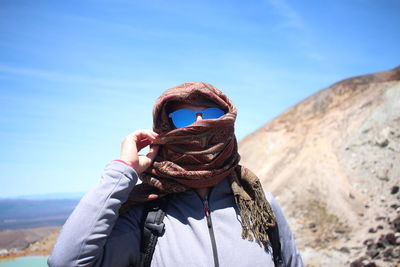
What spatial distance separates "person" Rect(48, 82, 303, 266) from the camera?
64.9 inches

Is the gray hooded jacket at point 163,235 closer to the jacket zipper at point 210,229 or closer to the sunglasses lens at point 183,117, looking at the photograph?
the jacket zipper at point 210,229

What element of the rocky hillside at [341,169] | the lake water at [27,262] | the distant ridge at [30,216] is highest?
the rocky hillside at [341,169]

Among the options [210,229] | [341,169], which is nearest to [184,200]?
[210,229]

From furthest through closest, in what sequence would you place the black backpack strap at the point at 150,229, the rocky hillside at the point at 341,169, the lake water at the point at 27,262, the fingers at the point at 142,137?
the lake water at the point at 27,262
the rocky hillside at the point at 341,169
the fingers at the point at 142,137
the black backpack strap at the point at 150,229

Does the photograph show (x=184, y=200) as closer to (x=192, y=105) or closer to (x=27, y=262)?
(x=192, y=105)

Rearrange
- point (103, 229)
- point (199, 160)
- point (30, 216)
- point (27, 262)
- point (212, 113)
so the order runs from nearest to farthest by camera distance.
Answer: point (103, 229) < point (199, 160) < point (212, 113) < point (27, 262) < point (30, 216)

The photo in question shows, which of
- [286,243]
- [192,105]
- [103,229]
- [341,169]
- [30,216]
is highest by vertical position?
[192,105]

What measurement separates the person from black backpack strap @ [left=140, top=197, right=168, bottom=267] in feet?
0.09

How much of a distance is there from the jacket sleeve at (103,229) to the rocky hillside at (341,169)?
809cm

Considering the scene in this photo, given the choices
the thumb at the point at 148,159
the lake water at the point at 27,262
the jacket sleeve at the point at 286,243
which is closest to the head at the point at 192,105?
the thumb at the point at 148,159

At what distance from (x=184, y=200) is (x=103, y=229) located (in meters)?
0.52

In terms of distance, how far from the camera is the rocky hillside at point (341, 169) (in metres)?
10.2

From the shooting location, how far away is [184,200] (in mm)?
1992

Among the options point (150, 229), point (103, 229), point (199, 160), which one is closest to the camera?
point (103, 229)
